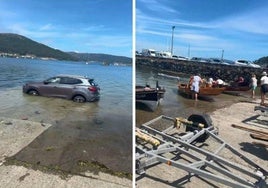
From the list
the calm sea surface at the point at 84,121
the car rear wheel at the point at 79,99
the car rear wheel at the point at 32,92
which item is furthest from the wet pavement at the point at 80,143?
the car rear wheel at the point at 32,92

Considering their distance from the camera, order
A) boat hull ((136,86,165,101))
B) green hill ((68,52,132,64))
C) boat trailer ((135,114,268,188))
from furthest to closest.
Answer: boat hull ((136,86,165,101)), boat trailer ((135,114,268,188)), green hill ((68,52,132,64))

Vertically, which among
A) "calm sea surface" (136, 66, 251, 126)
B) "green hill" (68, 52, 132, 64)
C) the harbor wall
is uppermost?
"green hill" (68, 52, 132, 64)

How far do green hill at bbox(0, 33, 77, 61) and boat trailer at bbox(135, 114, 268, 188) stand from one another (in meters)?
1.36

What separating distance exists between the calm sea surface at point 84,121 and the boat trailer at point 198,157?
0.41 m

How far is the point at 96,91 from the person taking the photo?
923 centimetres

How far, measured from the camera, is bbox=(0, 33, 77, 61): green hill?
12.0 ft

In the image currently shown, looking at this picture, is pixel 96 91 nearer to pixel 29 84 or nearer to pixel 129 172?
pixel 29 84

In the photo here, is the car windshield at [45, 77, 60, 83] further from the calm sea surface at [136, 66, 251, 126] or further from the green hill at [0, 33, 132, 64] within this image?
the green hill at [0, 33, 132, 64]

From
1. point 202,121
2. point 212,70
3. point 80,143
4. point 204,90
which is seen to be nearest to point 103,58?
point 80,143

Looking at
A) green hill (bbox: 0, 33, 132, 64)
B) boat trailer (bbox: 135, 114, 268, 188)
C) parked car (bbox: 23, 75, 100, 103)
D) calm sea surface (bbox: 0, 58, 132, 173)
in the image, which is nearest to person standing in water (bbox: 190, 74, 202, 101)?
calm sea surface (bbox: 0, 58, 132, 173)

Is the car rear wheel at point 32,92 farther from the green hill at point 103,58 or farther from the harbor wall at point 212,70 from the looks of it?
the harbor wall at point 212,70

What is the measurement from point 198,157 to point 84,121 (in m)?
3.28

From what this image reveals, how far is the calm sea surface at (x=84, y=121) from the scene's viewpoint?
11.6 ft

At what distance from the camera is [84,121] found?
5.93 metres
